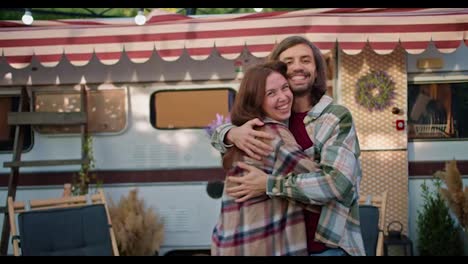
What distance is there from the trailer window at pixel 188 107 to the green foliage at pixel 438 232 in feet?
6.90

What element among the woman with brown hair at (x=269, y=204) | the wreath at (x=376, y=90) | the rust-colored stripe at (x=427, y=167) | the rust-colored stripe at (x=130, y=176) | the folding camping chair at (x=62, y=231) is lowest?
the folding camping chair at (x=62, y=231)

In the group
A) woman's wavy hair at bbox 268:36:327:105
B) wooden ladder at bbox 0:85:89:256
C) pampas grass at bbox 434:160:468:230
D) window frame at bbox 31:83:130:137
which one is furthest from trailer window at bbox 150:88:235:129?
woman's wavy hair at bbox 268:36:327:105

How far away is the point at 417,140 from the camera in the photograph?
5199 millimetres

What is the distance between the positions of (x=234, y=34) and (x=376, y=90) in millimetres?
1456

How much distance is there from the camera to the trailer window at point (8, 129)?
17.9 ft

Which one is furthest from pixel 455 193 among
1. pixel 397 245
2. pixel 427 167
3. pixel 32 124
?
pixel 32 124

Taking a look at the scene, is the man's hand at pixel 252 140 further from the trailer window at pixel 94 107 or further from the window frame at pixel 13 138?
the window frame at pixel 13 138

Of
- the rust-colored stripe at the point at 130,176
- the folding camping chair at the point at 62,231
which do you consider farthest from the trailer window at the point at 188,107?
the folding camping chair at the point at 62,231

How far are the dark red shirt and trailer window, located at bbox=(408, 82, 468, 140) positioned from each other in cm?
360

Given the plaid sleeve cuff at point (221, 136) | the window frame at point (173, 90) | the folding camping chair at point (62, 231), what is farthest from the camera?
the window frame at point (173, 90)

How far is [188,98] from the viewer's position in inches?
210

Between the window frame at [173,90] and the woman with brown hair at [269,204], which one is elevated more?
the window frame at [173,90]

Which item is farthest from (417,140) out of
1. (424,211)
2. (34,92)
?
(34,92)

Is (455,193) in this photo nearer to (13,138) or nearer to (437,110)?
(437,110)
